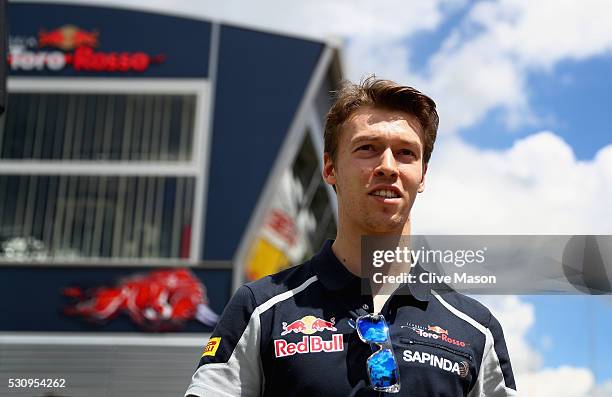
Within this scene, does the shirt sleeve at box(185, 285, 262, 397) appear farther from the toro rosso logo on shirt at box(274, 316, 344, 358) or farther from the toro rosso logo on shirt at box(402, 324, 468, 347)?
the toro rosso logo on shirt at box(402, 324, 468, 347)

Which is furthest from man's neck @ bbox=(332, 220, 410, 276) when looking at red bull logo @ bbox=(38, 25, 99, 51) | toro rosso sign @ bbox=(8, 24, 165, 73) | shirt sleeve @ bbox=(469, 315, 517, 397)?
red bull logo @ bbox=(38, 25, 99, 51)

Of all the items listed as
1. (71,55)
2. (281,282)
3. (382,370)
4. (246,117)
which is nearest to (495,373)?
(382,370)

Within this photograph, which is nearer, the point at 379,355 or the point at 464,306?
the point at 379,355

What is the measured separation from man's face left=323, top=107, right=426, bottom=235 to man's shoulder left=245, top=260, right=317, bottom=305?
0.18 meters

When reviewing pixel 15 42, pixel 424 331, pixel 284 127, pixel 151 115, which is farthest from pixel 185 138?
pixel 424 331

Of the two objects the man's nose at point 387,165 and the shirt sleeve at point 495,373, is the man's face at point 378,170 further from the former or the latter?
the shirt sleeve at point 495,373

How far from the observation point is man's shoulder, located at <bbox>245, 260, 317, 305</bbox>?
1904mm

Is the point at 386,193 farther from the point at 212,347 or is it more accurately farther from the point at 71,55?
the point at 71,55

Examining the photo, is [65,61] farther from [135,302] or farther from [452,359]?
[452,359]

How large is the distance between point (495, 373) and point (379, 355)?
359mm

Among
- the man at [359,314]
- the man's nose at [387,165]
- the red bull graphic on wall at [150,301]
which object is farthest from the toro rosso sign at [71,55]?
the man's nose at [387,165]

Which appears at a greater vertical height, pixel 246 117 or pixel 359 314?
pixel 246 117

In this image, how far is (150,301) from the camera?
44.4ft

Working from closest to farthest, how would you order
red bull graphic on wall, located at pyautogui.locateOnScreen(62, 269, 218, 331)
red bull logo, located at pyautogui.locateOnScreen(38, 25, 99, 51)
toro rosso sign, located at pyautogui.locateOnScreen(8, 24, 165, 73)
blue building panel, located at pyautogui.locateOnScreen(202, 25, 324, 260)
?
red bull graphic on wall, located at pyautogui.locateOnScreen(62, 269, 218, 331)
blue building panel, located at pyautogui.locateOnScreen(202, 25, 324, 260)
toro rosso sign, located at pyautogui.locateOnScreen(8, 24, 165, 73)
red bull logo, located at pyautogui.locateOnScreen(38, 25, 99, 51)
